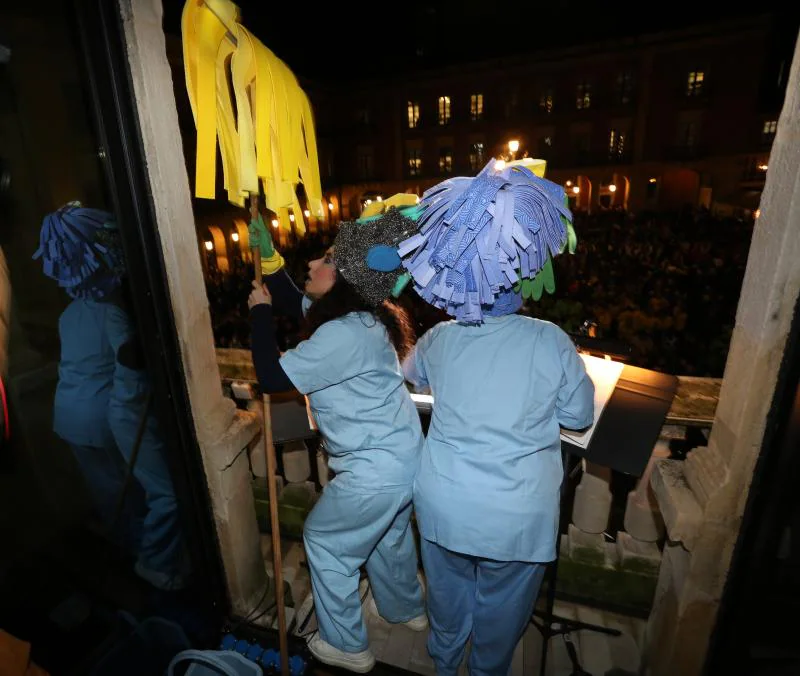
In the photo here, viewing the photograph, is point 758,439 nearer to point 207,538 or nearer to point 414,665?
point 414,665

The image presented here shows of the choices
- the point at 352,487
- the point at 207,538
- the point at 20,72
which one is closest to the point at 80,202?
the point at 20,72

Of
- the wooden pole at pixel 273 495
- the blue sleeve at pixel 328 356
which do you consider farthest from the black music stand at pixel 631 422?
the wooden pole at pixel 273 495

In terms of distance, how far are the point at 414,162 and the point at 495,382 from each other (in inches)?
1114

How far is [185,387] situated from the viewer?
7.00 ft

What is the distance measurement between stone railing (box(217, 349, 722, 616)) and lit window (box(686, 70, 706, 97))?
26091mm

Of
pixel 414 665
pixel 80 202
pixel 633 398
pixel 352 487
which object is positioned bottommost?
pixel 414 665

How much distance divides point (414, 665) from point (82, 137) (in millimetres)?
2773

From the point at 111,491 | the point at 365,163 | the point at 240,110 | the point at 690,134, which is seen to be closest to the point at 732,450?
the point at 240,110

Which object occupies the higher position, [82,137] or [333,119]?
[333,119]

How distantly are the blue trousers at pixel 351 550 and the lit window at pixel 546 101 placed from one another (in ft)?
86.6

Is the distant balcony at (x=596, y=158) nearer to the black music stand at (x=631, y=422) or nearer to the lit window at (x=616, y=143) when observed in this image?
the lit window at (x=616, y=143)

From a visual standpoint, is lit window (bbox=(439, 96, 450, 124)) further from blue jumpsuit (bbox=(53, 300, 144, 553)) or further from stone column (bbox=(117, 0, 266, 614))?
blue jumpsuit (bbox=(53, 300, 144, 553))

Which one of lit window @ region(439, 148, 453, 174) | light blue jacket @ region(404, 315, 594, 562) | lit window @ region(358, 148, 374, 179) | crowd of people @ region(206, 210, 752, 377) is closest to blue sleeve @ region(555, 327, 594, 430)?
light blue jacket @ region(404, 315, 594, 562)

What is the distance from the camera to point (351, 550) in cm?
210
